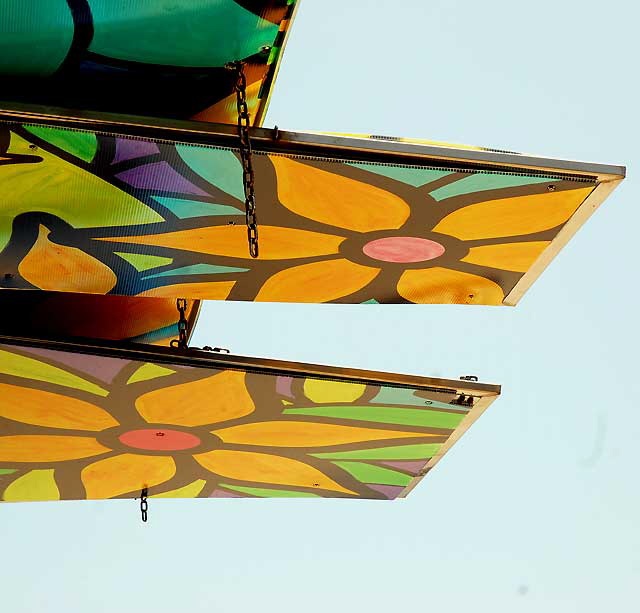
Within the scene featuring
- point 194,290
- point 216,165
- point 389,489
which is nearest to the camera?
point 216,165

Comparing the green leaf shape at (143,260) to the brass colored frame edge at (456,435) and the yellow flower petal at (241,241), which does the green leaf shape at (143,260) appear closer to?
the yellow flower petal at (241,241)

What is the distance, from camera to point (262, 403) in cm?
522

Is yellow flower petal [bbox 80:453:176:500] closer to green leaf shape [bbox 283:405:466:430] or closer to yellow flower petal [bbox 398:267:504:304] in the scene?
green leaf shape [bbox 283:405:466:430]

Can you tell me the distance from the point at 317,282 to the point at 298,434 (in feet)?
3.47

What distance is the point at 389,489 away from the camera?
6281mm

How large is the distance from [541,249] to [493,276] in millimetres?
293

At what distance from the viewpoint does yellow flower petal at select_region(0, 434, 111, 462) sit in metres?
5.48

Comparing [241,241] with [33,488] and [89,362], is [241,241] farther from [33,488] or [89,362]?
[33,488]

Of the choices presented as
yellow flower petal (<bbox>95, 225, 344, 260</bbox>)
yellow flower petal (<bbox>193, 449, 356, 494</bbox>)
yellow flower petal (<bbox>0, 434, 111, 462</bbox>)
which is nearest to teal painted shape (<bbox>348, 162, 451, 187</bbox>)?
yellow flower petal (<bbox>95, 225, 344, 260</bbox>)

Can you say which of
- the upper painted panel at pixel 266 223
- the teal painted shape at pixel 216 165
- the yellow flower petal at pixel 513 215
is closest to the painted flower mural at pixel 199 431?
the upper painted panel at pixel 266 223

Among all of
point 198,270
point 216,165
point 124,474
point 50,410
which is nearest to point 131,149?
point 216,165

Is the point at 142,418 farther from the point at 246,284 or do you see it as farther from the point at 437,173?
the point at 437,173

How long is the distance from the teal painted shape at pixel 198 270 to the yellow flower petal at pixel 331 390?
2.30ft

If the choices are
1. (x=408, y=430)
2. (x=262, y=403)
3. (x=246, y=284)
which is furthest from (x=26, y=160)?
(x=408, y=430)
